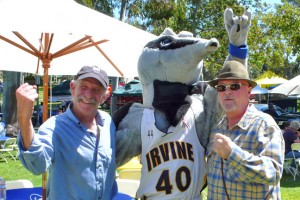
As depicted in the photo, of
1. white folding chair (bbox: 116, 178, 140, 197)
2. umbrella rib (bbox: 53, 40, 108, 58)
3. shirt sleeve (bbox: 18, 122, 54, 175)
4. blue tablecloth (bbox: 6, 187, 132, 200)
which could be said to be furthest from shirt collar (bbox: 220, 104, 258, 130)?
blue tablecloth (bbox: 6, 187, 132, 200)

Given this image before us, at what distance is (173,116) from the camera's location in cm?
329

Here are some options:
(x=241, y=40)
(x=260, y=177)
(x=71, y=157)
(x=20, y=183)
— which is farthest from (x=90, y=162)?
(x=20, y=183)

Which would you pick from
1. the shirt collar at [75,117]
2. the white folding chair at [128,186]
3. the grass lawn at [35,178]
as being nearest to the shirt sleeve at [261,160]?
the shirt collar at [75,117]

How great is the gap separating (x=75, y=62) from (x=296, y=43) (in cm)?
1341

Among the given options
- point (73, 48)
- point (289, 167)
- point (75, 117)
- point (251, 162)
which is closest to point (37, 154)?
point (75, 117)

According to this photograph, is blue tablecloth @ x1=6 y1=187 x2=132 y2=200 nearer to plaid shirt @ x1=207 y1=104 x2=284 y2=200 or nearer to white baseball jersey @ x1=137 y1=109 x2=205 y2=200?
white baseball jersey @ x1=137 y1=109 x2=205 y2=200

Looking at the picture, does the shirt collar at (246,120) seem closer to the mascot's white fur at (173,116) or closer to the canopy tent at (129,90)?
the mascot's white fur at (173,116)

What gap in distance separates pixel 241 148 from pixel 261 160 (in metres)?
0.21

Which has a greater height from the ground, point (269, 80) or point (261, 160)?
point (269, 80)

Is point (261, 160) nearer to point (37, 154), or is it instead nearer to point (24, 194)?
point (37, 154)

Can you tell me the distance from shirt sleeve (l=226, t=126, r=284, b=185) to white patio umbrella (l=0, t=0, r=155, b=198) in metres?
1.53

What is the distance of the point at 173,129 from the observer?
3275mm

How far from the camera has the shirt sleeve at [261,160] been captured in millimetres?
2715

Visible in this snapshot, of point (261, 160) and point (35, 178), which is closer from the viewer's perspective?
point (261, 160)
